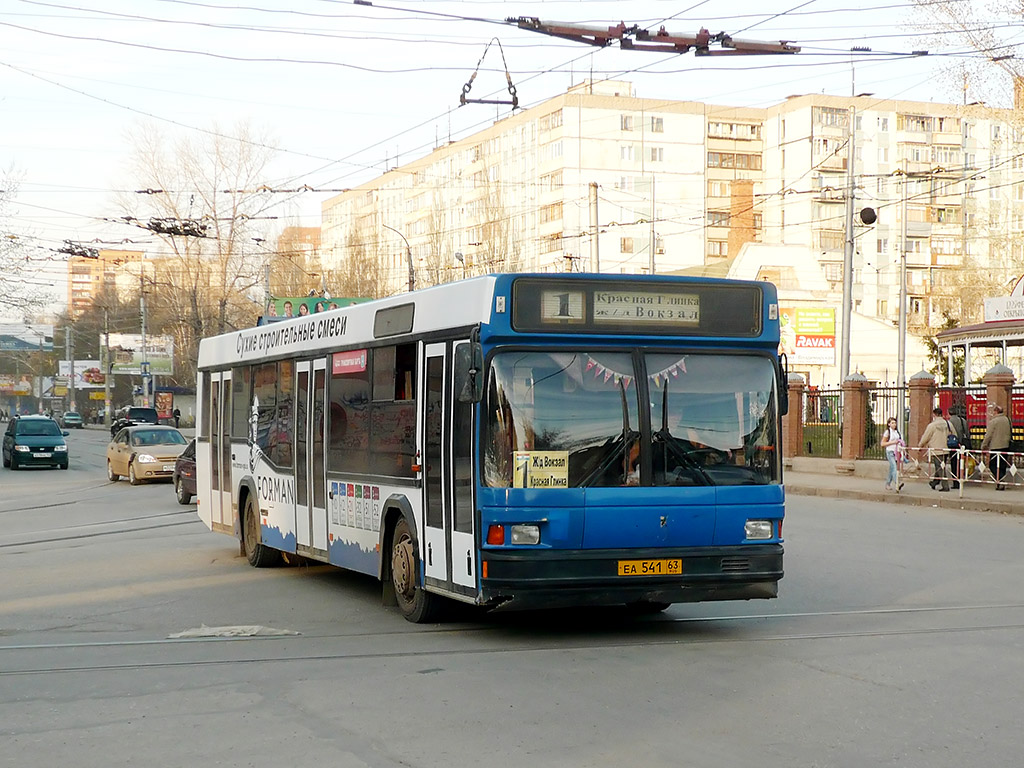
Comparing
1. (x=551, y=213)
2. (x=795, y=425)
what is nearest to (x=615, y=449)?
(x=795, y=425)

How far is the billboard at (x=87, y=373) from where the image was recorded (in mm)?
118688

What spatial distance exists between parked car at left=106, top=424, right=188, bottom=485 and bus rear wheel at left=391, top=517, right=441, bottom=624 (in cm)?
2366

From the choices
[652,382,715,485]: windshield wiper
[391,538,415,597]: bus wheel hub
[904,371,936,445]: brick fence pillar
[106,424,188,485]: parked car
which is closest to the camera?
[652,382,715,485]: windshield wiper

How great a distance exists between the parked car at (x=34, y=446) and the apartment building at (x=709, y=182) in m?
33.4

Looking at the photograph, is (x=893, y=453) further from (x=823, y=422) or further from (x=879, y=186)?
(x=879, y=186)

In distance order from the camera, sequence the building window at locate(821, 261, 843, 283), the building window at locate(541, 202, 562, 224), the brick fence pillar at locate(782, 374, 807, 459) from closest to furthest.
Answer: the brick fence pillar at locate(782, 374, 807, 459) → the building window at locate(541, 202, 562, 224) → the building window at locate(821, 261, 843, 283)

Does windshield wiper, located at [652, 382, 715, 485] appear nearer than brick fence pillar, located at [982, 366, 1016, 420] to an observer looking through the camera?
Yes

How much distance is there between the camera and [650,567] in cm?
927

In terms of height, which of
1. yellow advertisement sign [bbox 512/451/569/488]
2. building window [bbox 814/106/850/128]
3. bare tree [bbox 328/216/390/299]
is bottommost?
yellow advertisement sign [bbox 512/451/569/488]

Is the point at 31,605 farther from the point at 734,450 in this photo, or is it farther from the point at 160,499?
the point at 160,499

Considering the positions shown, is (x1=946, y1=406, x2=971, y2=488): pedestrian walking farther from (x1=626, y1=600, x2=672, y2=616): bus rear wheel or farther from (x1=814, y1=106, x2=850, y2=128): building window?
(x1=814, y1=106, x2=850, y2=128): building window

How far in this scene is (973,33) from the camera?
4262cm

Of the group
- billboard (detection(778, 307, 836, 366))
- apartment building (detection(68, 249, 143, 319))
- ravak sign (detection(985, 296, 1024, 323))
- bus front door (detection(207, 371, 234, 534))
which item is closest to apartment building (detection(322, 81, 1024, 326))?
apartment building (detection(68, 249, 143, 319))

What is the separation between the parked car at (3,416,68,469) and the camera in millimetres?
42750
